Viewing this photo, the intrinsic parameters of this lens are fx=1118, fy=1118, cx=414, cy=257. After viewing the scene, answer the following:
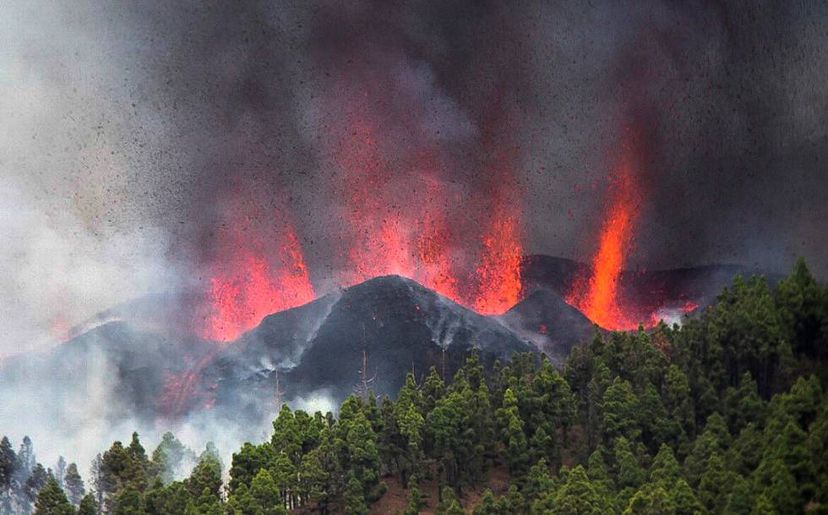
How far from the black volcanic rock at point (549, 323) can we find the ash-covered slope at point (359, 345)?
4.48 m

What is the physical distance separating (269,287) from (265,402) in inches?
1534

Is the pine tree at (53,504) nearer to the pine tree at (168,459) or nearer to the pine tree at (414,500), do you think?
the pine tree at (168,459)

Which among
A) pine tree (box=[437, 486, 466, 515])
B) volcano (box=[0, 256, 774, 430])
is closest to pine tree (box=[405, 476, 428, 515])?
pine tree (box=[437, 486, 466, 515])

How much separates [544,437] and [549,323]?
143 ft

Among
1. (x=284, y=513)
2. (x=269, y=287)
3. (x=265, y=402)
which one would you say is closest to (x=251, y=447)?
(x=284, y=513)

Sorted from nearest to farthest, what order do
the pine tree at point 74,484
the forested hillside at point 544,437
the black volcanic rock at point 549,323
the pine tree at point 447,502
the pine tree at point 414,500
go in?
1. the forested hillside at point 544,437
2. the pine tree at point 447,502
3. the pine tree at point 414,500
4. the pine tree at point 74,484
5. the black volcanic rock at point 549,323

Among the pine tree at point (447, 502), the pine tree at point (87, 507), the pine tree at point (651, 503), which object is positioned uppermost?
the pine tree at point (87, 507)

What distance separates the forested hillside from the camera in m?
53.4

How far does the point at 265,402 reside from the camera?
86.4 metres

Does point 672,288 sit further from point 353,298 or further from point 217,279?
point 217,279

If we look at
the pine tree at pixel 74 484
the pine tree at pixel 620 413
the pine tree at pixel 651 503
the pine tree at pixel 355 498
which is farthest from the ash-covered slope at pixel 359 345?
the pine tree at pixel 651 503

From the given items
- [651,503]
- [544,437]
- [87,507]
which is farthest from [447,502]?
[87,507]

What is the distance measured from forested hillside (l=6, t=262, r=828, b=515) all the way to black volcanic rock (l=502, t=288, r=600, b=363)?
31665 mm

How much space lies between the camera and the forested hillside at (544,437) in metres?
53.4
